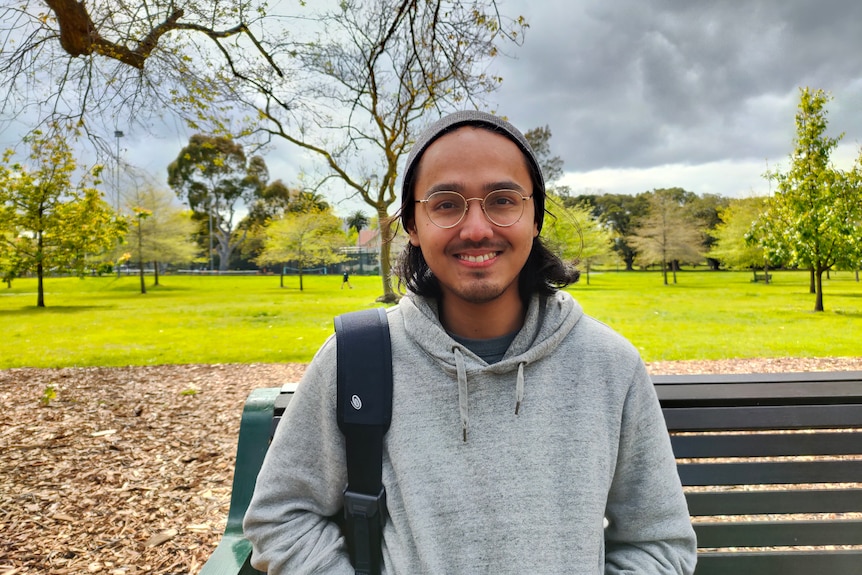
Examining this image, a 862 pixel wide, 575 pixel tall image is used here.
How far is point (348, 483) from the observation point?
1.07 m

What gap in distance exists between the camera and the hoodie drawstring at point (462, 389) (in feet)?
3.43

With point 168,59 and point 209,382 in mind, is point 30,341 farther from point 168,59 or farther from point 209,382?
point 168,59

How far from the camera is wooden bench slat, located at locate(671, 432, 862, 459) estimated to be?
152cm

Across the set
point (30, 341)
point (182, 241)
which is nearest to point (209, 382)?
point (30, 341)

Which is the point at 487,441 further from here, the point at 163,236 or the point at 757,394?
the point at 163,236

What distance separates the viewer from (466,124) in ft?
3.67

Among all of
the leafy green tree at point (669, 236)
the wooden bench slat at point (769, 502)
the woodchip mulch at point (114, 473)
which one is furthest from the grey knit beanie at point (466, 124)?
the leafy green tree at point (669, 236)

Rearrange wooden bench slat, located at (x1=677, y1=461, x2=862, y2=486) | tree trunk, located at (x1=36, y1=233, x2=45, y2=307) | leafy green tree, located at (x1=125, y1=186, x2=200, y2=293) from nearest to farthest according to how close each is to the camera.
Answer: wooden bench slat, located at (x1=677, y1=461, x2=862, y2=486) → tree trunk, located at (x1=36, y1=233, x2=45, y2=307) → leafy green tree, located at (x1=125, y1=186, x2=200, y2=293)

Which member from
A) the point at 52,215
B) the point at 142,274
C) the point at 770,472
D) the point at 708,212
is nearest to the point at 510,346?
the point at 770,472

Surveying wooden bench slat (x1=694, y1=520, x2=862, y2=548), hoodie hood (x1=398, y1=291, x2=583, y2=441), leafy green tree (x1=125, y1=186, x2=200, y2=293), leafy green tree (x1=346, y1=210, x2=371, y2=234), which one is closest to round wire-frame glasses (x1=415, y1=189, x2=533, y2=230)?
hoodie hood (x1=398, y1=291, x2=583, y2=441)

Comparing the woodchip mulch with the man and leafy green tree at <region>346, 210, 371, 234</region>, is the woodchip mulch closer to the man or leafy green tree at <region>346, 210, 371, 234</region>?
the man

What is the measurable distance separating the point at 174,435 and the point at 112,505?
1.32 m

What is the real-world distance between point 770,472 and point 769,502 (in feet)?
0.28

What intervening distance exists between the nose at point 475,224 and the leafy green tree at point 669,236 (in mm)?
30074
